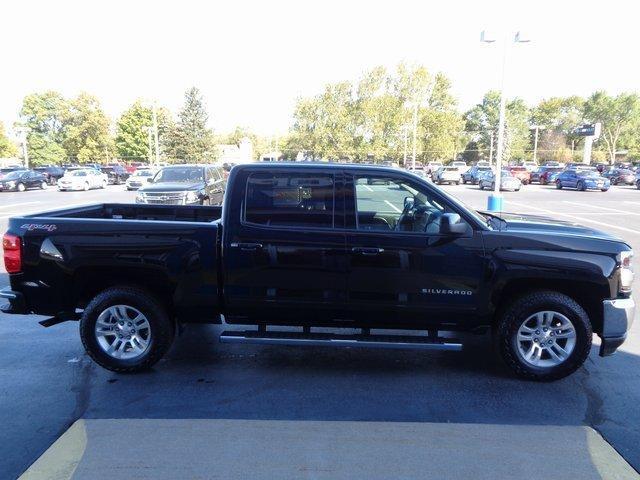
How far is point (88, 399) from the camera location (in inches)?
170

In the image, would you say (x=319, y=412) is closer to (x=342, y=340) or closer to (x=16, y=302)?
(x=342, y=340)

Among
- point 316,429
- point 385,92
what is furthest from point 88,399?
point 385,92

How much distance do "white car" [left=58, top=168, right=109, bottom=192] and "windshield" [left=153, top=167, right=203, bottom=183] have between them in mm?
22513

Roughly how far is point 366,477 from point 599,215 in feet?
65.6

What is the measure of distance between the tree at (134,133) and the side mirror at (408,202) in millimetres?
86667

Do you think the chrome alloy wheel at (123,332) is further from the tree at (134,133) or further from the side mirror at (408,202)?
the tree at (134,133)

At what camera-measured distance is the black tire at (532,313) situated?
4.63 m

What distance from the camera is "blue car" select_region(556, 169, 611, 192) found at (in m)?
37.8

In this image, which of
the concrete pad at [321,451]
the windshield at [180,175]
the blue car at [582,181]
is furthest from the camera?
the blue car at [582,181]

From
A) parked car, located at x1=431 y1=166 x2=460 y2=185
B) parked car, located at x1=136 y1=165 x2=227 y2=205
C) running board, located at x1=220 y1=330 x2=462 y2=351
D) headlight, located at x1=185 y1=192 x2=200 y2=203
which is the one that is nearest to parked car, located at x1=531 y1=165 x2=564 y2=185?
parked car, located at x1=431 y1=166 x2=460 y2=185

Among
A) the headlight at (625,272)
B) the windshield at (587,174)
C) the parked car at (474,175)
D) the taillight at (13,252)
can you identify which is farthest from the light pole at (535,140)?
the taillight at (13,252)

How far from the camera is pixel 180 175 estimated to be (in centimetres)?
1819

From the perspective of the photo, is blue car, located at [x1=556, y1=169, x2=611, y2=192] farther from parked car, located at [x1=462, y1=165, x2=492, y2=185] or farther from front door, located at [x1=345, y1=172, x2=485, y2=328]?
front door, located at [x1=345, y1=172, x2=485, y2=328]

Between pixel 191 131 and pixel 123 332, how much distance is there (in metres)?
63.6
